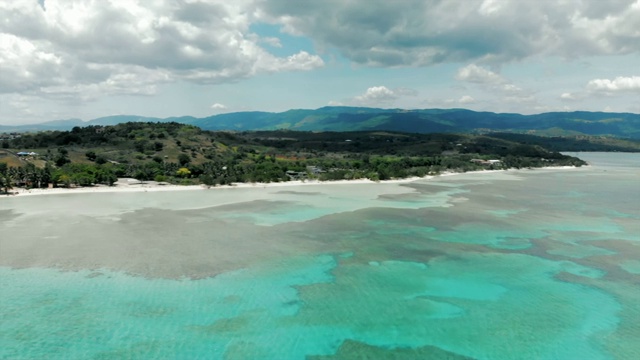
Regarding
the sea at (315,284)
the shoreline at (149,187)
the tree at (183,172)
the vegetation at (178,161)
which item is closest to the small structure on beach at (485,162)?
the vegetation at (178,161)

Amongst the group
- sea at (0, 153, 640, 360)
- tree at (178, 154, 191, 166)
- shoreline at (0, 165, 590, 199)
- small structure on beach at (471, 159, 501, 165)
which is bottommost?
sea at (0, 153, 640, 360)

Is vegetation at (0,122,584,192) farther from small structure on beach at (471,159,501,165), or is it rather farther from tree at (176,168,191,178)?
small structure on beach at (471,159,501,165)

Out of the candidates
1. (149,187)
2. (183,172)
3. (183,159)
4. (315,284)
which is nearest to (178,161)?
(183,159)

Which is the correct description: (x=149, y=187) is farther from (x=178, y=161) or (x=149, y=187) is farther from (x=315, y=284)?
(x=315, y=284)

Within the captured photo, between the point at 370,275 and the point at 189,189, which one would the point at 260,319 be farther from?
the point at 189,189

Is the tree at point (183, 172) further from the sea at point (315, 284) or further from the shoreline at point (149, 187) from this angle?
the sea at point (315, 284)

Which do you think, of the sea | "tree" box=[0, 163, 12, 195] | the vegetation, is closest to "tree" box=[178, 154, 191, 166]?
the vegetation
